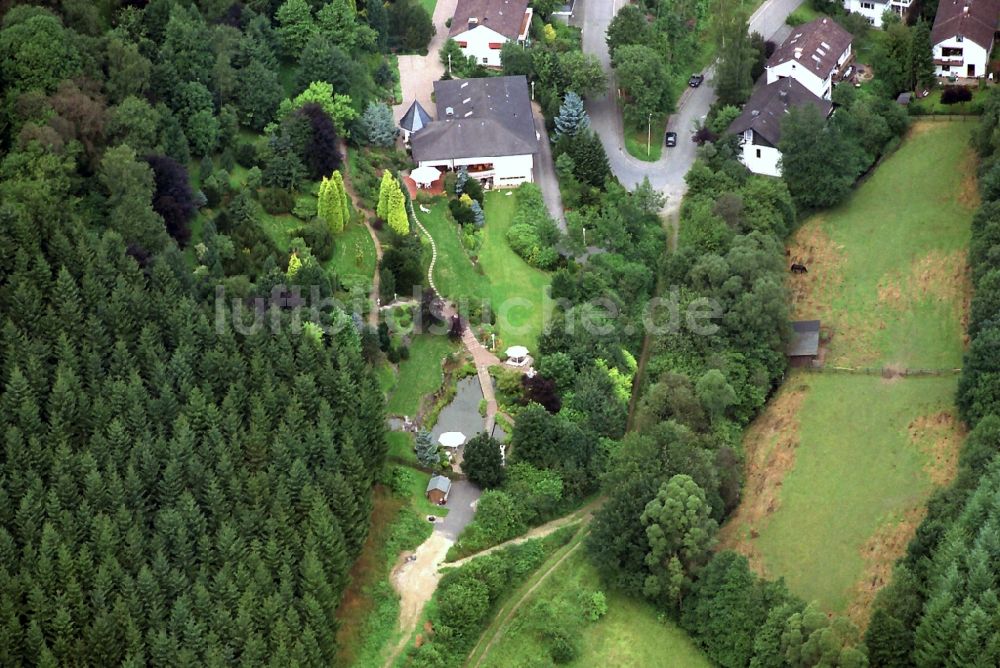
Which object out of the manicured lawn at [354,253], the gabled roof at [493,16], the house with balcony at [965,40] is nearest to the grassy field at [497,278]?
the manicured lawn at [354,253]

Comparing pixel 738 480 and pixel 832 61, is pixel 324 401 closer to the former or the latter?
pixel 738 480

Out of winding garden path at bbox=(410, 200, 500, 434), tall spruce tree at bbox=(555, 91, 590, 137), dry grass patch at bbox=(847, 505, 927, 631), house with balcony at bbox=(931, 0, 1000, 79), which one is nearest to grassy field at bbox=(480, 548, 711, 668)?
dry grass patch at bbox=(847, 505, 927, 631)

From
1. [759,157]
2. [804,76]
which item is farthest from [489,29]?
[804,76]

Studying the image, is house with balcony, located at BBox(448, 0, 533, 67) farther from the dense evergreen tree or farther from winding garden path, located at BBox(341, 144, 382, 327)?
the dense evergreen tree

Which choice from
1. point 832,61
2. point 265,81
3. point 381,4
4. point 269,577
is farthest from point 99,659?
point 832,61

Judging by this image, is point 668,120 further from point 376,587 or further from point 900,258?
point 376,587

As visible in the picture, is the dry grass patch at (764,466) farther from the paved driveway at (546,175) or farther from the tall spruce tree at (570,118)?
the tall spruce tree at (570,118)
